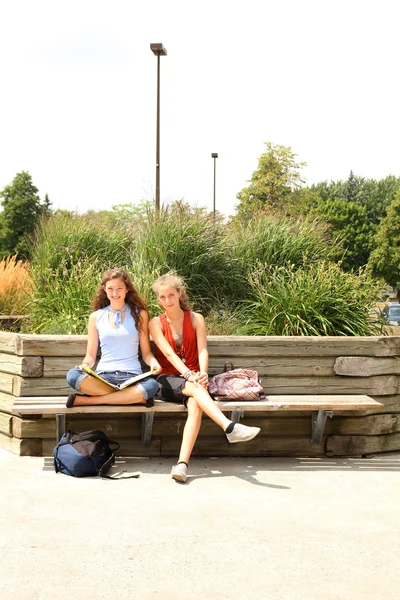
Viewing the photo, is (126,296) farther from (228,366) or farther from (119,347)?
(228,366)

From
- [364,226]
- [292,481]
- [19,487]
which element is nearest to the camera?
[19,487]

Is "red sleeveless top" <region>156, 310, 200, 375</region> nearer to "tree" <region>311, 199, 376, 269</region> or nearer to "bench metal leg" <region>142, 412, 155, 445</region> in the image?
"bench metal leg" <region>142, 412, 155, 445</region>

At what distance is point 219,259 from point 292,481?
11.5 ft

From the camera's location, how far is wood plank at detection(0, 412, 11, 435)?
20.6 ft

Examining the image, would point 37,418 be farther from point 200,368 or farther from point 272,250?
point 272,250

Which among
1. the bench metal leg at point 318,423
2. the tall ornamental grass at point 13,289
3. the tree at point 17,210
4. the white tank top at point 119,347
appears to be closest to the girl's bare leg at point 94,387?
the white tank top at point 119,347

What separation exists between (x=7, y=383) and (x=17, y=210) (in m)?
42.7

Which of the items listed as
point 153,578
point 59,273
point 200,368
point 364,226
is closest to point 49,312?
point 59,273

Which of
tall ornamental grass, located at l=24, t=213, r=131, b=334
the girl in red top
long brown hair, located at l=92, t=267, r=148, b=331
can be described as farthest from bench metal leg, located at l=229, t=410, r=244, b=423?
tall ornamental grass, located at l=24, t=213, r=131, b=334

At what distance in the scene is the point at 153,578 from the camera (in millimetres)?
3506

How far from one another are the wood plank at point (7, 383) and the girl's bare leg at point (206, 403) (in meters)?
1.55

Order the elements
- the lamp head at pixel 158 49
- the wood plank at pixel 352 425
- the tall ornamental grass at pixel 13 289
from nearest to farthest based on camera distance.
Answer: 1. the wood plank at pixel 352 425
2. the tall ornamental grass at pixel 13 289
3. the lamp head at pixel 158 49

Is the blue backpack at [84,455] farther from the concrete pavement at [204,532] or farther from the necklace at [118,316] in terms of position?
the necklace at [118,316]

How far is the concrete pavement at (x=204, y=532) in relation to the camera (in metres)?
3.43
